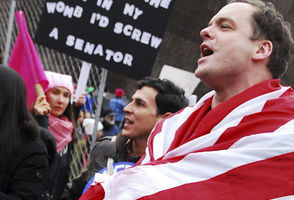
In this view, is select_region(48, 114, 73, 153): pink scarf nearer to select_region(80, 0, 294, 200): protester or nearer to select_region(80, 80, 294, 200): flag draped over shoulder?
select_region(80, 0, 294, 200): protester

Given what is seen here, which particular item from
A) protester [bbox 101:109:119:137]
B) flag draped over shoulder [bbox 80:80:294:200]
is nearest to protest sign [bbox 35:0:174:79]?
flag draped over shoulder [bbox 80:80:294:200]

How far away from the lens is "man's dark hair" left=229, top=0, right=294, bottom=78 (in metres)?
1.72

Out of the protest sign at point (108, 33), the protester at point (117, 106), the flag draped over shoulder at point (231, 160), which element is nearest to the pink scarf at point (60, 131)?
the protest sign at point (108, 33)

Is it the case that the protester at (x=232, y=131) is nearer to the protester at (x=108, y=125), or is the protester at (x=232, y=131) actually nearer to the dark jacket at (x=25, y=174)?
the dark jacket at (x=25, y=174)

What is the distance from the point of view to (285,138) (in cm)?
134

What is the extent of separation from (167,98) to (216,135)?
1.26 meters

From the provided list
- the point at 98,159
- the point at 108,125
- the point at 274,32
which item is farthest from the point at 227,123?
the point at 108,125

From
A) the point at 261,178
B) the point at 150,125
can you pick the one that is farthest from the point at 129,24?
the point at 261,178

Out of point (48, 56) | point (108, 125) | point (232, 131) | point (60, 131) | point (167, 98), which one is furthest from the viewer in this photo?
point (108, 125)

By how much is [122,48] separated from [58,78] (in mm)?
646

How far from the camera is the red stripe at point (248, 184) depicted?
129 cm

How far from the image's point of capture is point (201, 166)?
4.58ft

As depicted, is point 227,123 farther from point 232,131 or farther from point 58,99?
point 58,99

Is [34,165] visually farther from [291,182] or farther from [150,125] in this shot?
[291,182]
